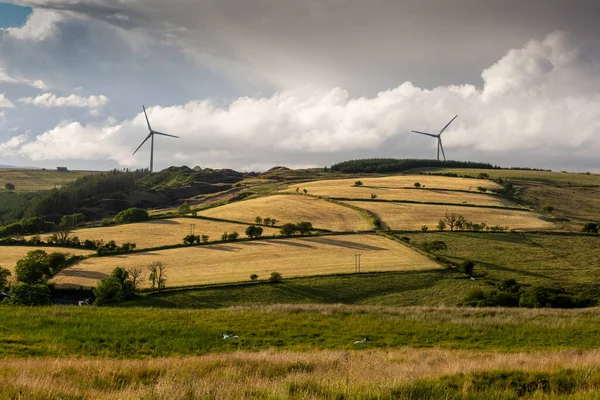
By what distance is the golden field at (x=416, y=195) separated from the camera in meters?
137

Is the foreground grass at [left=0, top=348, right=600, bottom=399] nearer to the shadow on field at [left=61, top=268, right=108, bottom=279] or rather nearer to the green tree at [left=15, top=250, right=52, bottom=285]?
the green tree at [left=15, top=250, right=52, bottom=285]

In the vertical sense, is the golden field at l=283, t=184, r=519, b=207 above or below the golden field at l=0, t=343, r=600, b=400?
above

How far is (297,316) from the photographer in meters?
35.0

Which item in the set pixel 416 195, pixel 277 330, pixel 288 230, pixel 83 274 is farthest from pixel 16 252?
pixel 416 195

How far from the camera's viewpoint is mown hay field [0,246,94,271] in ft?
270

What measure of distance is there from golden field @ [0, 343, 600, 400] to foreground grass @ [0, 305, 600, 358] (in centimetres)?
641

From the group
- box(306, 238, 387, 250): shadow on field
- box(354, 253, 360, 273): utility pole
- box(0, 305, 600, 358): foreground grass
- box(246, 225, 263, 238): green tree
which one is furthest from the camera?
box(246, 225, 263, 238): green tree

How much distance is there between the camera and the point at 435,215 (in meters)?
118

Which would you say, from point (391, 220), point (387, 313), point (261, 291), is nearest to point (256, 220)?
point (391, 220)

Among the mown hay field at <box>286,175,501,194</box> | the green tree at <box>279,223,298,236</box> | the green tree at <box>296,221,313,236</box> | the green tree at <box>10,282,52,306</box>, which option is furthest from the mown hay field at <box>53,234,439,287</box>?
the mown hay field at <box>286,175,501,194</box>

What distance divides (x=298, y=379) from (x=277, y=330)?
58.1 feet

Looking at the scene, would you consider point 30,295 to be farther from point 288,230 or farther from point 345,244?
point 288,230

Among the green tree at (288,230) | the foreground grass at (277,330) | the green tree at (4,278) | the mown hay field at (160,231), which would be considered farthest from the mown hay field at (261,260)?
the foreground grass at (277,330)

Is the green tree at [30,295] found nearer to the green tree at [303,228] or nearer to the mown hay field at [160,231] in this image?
the mown hay field at [160,231]
